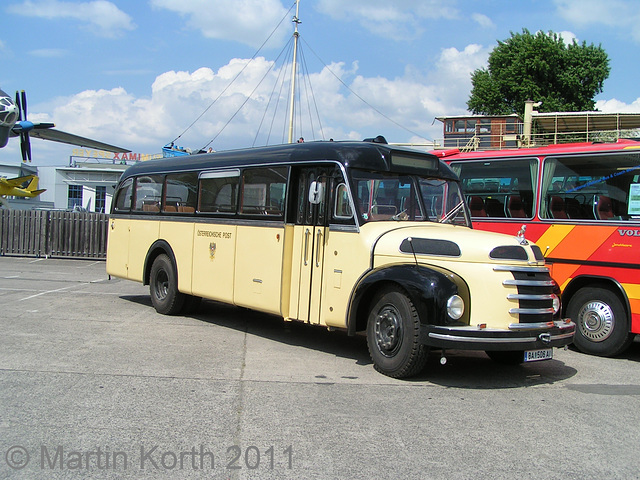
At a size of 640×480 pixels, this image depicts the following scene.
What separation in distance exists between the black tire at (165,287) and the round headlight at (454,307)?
19.4 ft

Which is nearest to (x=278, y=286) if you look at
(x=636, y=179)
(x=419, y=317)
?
(x=419, y=317)

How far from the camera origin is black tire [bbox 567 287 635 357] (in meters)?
8.74

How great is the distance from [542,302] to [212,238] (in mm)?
5418

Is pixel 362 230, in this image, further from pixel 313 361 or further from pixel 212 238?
pixel 212 238

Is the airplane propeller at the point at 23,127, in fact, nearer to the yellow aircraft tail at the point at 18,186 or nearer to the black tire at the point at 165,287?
the yellow aircraft tail at the point at 18,186

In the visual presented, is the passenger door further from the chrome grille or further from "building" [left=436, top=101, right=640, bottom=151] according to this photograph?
"building" [left=436, top=101, right=640, bottom=151]

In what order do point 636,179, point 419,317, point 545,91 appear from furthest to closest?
point 545,91
point 636,179
point 419,317

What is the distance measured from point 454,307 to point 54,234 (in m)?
19.2

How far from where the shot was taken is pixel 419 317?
6.52 metres

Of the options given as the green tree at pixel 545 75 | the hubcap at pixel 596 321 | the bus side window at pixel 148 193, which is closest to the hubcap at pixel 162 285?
the bus side window at pixel 148 193

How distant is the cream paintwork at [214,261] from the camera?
9.47 meters

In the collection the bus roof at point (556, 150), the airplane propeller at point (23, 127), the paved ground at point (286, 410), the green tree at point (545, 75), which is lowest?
the paved ground at point (286, 410)

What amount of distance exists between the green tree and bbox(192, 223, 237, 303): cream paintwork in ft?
126

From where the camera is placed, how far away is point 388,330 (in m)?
6.97
